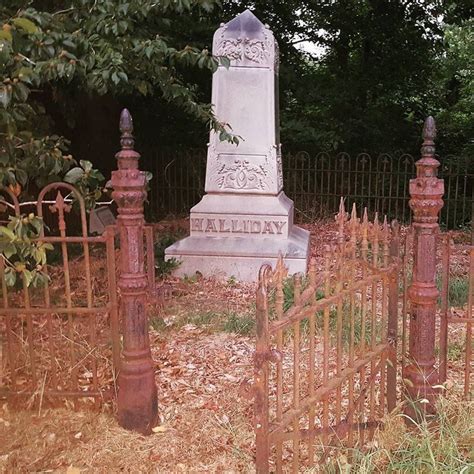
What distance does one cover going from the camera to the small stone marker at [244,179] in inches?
252

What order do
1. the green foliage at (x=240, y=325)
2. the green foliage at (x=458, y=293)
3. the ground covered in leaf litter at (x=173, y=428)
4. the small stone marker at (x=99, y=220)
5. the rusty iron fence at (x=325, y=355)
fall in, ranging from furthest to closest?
the small stone marker at (x=99, y=220), the green foliage at (x=458, y=293), the green foliage at (x=240, y=325), the ground covered in leaf litter at (x=173, y=428), the rusty iron fence at (x=325, y=355)

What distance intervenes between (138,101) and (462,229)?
21.8ft

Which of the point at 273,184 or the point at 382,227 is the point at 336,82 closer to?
the point at 273,184

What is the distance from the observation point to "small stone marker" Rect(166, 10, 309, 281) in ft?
21.0

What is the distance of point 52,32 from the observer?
3.62m

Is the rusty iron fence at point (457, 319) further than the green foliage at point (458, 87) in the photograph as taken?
No

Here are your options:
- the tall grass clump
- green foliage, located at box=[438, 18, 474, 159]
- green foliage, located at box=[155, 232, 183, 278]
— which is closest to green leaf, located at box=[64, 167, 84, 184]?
the tall grass clump

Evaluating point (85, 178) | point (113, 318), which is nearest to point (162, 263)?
point (113, 318)

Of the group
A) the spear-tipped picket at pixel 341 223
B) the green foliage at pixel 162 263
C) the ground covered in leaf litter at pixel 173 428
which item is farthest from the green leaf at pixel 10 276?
the green foliage at pixel 162 263

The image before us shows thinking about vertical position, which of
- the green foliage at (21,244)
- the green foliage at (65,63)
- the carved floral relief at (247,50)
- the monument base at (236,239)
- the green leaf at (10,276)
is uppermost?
the carved floral relief at (247,50)

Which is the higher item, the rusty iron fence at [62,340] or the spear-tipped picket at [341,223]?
the spear-tipped picket at [341,223]

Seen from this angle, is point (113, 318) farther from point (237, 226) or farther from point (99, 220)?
point (99, 220)

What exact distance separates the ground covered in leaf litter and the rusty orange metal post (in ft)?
0.93

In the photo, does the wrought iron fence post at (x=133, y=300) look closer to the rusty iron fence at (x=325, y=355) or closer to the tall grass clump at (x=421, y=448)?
the rusty iron fence at (x=325, y=355)
